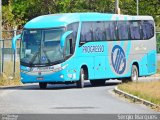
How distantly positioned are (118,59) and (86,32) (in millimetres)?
3052

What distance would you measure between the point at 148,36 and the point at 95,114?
1879 centimetres

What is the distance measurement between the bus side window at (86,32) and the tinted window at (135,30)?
140 inches

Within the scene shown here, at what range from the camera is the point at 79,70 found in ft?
102

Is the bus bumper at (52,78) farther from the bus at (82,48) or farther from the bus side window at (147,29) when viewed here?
the bus side window at (147,29)

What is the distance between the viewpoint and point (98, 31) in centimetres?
3297

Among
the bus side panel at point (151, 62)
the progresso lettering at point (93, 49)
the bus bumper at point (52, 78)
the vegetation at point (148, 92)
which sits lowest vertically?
the vegetation at point (148, 92)

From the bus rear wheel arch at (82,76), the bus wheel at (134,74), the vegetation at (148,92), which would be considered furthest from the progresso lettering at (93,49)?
the vegetation at (148,92)

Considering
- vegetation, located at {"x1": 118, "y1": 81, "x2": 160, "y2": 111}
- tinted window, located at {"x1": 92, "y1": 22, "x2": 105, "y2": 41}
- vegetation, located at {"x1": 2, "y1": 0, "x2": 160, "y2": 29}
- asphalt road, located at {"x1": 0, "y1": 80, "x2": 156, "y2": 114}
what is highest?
vegetation, located at {"x1": 2, "y1": 0, "x2": 160, "y2": 29}

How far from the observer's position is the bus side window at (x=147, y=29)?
36312 mm

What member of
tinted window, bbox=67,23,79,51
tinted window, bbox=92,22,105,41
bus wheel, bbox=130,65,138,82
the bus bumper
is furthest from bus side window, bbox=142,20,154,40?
the bus bumper

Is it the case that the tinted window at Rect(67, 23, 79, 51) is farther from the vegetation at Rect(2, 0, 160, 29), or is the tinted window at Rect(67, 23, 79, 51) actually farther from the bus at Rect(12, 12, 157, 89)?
the vegetation at Rect(2, 0, 160, 29)

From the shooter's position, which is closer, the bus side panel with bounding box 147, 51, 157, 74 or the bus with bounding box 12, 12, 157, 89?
the bus with bounding box 12, 12, 157, 89

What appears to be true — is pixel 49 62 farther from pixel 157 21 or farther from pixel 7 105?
pixel 157 21

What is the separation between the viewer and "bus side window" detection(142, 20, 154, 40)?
119 ft
